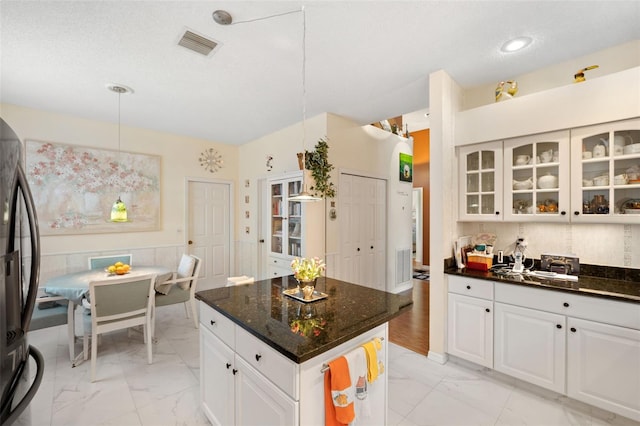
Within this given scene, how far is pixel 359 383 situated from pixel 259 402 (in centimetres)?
50

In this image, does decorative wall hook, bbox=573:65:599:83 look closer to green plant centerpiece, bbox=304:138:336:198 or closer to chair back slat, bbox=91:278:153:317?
green plant centerpiece, bbox=304:138:336:198

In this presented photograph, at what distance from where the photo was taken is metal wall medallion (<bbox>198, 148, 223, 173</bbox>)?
5.11m

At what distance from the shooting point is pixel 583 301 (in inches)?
76.9

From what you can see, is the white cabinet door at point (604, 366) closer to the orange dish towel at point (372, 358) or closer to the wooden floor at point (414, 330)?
the wooden floor at point (414, 330)

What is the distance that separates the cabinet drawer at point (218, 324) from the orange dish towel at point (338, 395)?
1.96ft

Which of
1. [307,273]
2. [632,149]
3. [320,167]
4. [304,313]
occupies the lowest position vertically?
[304,313]

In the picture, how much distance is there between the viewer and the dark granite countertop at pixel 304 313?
1236 millimetres

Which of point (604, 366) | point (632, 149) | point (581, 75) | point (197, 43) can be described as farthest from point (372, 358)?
point (581, 75)

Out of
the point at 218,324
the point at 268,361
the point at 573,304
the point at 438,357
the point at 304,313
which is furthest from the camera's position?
the point at 438,357

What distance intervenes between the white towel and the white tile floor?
769 millimetres

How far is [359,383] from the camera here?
4.52 feet

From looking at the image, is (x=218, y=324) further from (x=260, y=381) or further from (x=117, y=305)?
(x=117, y=305)

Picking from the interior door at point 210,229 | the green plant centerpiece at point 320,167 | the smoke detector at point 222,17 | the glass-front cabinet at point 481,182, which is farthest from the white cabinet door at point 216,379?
the interior door at point 210,229

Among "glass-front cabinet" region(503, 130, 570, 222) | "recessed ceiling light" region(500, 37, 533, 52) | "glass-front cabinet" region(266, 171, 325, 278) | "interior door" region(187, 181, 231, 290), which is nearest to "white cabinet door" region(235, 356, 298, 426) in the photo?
"glass-front cabinet" region(266, 171, 325, 278)
